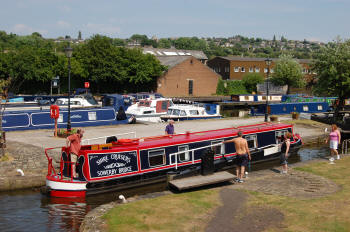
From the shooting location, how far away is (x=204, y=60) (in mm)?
102438

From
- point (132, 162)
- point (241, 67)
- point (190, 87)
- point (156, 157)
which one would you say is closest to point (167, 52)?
point (241, 67)

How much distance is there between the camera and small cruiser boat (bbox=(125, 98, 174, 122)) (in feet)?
119

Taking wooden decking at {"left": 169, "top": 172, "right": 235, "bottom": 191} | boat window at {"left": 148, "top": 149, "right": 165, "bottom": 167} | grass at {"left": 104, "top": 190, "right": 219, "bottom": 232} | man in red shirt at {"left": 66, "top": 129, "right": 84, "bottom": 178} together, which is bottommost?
grass at {"left": 104, "top": 190, "right": 219, "bottom": 232}

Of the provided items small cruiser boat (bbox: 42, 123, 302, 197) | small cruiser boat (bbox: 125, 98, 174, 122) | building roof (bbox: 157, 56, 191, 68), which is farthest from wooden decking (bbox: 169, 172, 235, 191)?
building roof (bbox: 157, 56, 191, 68)

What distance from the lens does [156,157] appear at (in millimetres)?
17328

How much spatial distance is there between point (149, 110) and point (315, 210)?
2666cm

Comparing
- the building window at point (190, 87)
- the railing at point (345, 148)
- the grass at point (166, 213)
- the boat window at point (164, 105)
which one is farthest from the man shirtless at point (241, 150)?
the building window at point (190, 87)

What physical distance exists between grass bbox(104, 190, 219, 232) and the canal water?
6.48ft

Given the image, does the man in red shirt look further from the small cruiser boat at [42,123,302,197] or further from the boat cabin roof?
the boat cabin roof

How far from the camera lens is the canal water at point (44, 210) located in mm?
12602

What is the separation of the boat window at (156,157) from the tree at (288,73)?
55.6 m

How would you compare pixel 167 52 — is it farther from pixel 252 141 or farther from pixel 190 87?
pixel 252 141

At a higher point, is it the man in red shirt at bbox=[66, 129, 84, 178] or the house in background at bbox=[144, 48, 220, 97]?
the house in background at bbox=[144, 48, 220, 97]

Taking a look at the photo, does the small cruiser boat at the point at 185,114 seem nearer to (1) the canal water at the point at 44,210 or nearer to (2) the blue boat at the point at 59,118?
(2) the blue boat at the point at 59,118
